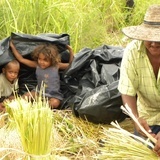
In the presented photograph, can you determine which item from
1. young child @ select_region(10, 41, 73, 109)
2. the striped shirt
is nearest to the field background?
young child @ select_region(10, 41, 73, 109)

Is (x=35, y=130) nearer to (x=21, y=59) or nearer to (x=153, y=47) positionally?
(x=153, y=47)

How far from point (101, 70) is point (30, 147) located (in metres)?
1.54

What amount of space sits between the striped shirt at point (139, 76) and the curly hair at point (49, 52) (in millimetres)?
1150

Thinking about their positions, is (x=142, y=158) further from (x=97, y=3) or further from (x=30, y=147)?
(x=97, y=3)

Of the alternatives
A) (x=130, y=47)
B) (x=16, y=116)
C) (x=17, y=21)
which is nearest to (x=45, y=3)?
(x=17, y=21)

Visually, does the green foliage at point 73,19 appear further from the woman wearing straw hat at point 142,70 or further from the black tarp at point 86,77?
the woman wearing straw hat at point 142,70

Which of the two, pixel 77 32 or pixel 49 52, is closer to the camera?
pixel 49 52

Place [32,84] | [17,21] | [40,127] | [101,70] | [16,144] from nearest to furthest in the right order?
[40,127] < [16,144] < [101,70] < [32,84] < [17,21]

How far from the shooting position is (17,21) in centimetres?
499

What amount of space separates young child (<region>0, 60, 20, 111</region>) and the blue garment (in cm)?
22

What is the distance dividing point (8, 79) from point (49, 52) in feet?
1.40

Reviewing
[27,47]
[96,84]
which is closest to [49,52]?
[27,47]

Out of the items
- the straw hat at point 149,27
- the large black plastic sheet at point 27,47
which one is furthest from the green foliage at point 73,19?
the straw hat at point 149,27

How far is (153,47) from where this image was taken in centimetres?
257
